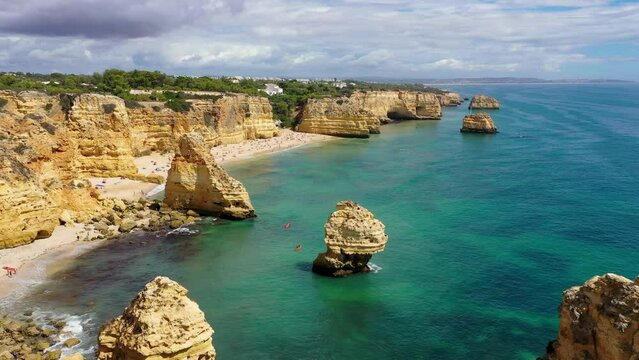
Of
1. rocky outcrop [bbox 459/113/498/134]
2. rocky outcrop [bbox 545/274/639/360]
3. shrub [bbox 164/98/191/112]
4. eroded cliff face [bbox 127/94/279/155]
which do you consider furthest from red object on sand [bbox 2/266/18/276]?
rocky outcrop [bbox 459/113/498/134]

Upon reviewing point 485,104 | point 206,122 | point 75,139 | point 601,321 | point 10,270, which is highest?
point 75,139

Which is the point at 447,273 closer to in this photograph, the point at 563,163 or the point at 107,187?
the point at 107,187

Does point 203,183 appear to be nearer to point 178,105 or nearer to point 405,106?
point 178,105

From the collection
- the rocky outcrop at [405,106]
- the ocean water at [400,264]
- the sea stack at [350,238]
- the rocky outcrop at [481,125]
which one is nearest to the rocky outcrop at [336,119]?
the rocky outcrop at [481,125]

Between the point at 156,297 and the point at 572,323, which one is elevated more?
the point at 156,297

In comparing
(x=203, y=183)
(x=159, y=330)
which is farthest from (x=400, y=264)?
(x=159, y=330)

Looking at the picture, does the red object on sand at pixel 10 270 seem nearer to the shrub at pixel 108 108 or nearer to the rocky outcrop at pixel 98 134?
the rocky outcrop at pixel 98 134

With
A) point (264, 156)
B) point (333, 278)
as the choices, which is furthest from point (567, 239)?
point (264, 156)
